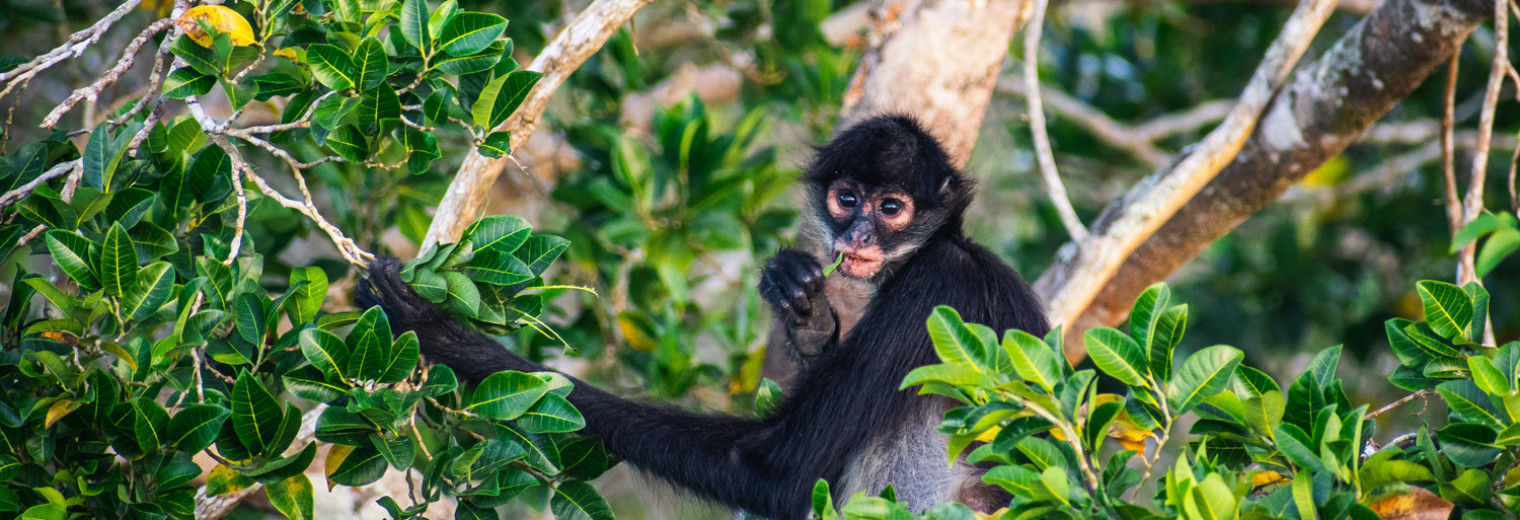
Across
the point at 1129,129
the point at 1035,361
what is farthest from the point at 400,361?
the point at 1129,129

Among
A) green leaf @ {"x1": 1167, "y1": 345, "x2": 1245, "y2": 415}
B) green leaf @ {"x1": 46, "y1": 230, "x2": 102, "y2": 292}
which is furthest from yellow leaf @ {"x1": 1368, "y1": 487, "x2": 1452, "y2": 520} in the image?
green leaf @ {"x1": 46, "y1": 230, "x2": 102, "y2": 292}

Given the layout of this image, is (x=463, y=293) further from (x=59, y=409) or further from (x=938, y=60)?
(x=938, y=60)

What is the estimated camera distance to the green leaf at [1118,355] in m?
1.99

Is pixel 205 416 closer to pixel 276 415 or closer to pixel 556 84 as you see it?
pixel 276 415

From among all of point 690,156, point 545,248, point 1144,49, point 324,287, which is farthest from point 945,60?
point 1144,49

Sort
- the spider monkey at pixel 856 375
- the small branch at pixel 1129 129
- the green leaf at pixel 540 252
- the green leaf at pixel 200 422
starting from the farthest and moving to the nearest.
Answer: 1. the small branch at pixel 1129 129
2. the spider monkey at pixel 856 375
3. the green leaf at pixel 540 252
4. the green leaf at pixel 200 422

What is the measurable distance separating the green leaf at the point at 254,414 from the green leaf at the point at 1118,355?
1607 millimetres

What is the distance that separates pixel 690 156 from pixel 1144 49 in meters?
4.60

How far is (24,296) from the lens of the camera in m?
2.34

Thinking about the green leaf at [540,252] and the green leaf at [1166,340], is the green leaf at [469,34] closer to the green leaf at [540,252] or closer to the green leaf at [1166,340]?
the green leaf at [540,252]

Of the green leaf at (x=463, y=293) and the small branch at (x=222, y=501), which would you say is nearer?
the green leaf at (x=463, y=293)

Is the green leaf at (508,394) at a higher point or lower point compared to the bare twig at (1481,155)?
lower

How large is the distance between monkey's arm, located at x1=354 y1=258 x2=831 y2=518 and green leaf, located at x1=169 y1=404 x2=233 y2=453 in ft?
3.41

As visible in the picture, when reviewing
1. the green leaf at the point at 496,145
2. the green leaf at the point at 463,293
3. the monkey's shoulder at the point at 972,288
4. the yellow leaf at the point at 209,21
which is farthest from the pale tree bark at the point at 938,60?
the yellow leaf at the point at 209,21
